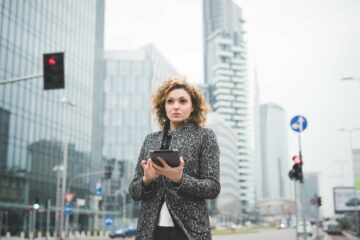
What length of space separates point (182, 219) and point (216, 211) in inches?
4850

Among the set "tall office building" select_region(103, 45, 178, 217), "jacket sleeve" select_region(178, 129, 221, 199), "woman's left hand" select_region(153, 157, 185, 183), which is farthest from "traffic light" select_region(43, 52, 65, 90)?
"tall office building" select_region(103, 45, 178, 217)

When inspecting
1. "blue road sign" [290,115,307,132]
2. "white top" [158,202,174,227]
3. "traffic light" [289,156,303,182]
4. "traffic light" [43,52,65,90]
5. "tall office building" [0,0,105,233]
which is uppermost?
"tall office building" [0,0,105,233]

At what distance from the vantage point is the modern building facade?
119 m

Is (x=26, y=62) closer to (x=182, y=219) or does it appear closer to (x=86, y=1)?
(x=86, y=1)

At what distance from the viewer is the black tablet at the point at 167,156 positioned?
209 centimetres

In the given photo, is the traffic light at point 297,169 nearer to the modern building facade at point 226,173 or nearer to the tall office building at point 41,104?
the tall office building at point 41,104

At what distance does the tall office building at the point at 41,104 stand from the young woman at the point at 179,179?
28.5 metres

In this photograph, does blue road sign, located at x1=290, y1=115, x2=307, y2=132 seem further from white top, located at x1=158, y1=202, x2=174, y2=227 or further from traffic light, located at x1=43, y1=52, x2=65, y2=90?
white top, located at x1=158, y1=202, x2=174, y2=227

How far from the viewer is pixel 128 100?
282 ft

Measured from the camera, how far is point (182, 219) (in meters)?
2.29

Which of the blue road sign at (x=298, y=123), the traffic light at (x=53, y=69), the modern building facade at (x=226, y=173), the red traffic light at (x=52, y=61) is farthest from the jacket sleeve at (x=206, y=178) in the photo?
the modern building facade at (x=226, y=173)

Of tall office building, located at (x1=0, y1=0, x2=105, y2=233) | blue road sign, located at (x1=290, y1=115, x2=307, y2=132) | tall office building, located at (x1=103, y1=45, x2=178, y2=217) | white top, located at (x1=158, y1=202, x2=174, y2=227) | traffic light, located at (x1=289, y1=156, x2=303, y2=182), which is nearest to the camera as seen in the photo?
white top, located at (x1=158, y1=202, x2=174, y2=227)

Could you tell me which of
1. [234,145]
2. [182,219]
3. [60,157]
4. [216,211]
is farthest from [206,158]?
[234,145]

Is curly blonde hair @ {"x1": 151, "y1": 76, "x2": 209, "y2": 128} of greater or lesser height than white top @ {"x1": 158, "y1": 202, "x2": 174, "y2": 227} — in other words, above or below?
A: above
